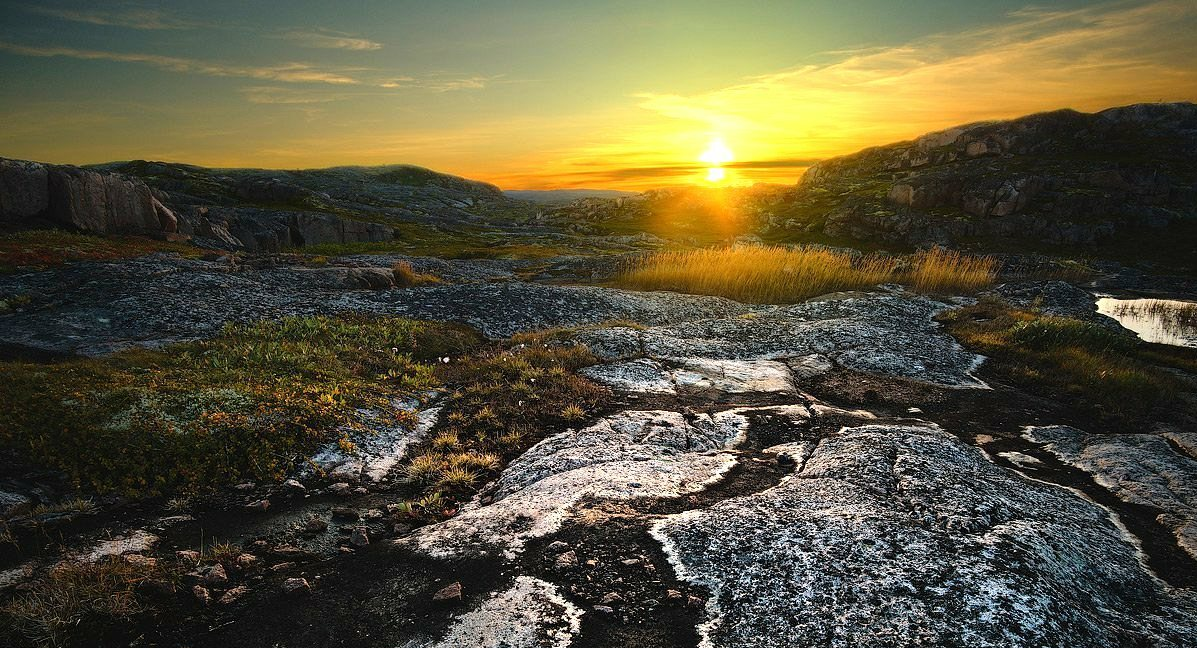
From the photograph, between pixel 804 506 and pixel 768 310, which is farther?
pixel 768 310

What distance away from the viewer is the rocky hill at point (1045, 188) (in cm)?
6588

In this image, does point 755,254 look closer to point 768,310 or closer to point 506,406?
point 768,310

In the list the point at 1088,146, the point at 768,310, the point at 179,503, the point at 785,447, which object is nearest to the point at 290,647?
the point at 179,503

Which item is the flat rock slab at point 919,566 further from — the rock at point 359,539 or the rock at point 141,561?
the rock at point 141,561

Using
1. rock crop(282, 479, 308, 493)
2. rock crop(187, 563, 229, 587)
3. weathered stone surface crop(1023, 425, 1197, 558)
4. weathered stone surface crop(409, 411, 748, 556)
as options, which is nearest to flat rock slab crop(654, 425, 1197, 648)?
weathered stone surface crop(1023, 425, 1197, 558)

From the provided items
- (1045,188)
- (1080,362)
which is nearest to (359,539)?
(1080,362)

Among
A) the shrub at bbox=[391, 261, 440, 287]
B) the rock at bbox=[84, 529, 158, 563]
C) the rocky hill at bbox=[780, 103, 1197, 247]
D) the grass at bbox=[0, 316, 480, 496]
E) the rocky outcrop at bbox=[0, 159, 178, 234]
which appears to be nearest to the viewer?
the rock at bbox=[84, 529, 158, 563]

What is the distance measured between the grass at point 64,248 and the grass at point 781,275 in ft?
101

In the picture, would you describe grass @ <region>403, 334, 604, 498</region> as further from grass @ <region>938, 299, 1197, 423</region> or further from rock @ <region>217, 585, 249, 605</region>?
grass @ <region>938, 299, 1197, 423</region>

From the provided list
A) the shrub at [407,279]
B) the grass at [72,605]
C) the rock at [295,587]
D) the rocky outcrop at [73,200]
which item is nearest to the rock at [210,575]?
the grass at [72,605]

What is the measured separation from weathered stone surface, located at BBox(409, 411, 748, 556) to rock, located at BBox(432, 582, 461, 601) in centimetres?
74

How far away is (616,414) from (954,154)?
130855mm

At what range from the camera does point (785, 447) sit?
30.8ft

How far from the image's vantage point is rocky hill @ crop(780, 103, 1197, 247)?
65875 millimetres
